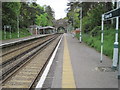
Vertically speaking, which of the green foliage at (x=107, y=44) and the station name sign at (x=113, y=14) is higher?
Result: the station name sign at (x=113, y=14)

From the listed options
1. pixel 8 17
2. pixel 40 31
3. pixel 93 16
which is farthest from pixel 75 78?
pixel 40 31

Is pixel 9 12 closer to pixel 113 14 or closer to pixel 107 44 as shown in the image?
pixel 107 44

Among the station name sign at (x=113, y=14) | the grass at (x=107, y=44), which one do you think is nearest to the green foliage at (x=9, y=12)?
→ the grass at (x=107, y=44)

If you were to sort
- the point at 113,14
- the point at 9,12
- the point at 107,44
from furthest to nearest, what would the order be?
the point at 9,12 < the point at 107,44 < the point at 113,14

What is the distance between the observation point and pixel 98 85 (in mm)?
5879

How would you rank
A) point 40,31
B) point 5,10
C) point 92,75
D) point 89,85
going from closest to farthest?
point 89,85 < point 92,75 < point 5,10 < point 40,31

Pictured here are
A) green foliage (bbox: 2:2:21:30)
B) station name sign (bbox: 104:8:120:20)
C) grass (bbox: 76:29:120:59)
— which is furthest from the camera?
green foliage (bbox: 2:2:21:30)

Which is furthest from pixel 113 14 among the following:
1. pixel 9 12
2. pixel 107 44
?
pixel 9 12

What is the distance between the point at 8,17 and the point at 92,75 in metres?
39.1

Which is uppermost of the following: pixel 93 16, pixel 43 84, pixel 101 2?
pixel 101 2

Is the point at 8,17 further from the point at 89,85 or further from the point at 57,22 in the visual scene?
the point at 57,22

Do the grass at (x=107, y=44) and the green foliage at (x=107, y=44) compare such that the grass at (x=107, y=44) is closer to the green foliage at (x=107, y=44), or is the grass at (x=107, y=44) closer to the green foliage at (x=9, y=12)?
the green foliage at (x=107, y=44)

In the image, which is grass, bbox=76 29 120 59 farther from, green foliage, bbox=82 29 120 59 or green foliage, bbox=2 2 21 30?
green foliage, bbox=2 2 21 30

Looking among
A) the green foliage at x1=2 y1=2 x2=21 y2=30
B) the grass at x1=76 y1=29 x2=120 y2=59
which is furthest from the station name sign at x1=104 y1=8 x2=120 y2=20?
the green foliage at x1=2 y1=2 x2=21 y2=30
